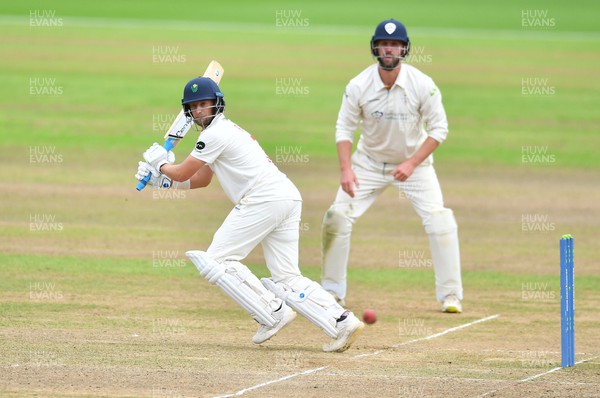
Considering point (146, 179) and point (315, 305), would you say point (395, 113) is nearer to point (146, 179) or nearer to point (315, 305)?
point (315, 305)

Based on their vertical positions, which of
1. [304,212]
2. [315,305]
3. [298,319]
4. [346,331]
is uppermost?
[315,305]

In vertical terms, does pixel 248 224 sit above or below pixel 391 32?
below

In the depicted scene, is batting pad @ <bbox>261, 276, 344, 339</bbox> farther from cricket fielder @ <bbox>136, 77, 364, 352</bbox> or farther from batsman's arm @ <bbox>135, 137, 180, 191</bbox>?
batsman's arm @ <bbox>135, 137, 180, 191</bbox>

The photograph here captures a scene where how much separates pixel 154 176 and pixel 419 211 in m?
3.32

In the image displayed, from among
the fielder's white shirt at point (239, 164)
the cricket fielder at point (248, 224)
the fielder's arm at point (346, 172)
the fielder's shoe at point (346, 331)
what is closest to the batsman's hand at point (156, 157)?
the cricket fielder at point (248, 224)

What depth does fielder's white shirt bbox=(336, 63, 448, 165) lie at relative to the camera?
40.4 ft

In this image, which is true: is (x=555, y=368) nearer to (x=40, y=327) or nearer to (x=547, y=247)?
(x=40, y=327)

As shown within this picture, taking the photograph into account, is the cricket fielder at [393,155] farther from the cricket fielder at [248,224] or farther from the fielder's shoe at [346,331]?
the fielder's shoe at [346,331]

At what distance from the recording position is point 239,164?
1028cm

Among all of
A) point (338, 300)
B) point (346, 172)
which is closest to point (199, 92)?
point (346, 172)

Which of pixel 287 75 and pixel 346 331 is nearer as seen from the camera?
pixel 346 331

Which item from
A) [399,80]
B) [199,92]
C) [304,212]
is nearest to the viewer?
[199,92]

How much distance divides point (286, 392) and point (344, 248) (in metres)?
3.67

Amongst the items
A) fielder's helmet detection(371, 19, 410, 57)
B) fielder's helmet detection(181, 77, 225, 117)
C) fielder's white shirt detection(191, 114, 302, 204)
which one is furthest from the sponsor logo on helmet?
fielder's helmet detection(181, 77, 225, 117)
